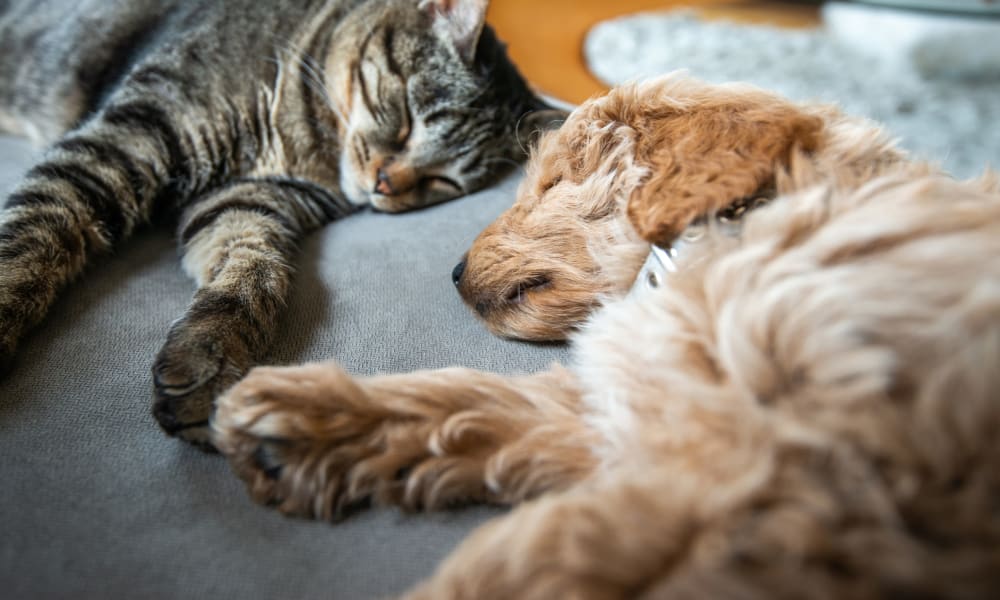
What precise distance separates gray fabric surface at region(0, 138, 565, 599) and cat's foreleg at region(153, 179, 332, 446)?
0.05 meters

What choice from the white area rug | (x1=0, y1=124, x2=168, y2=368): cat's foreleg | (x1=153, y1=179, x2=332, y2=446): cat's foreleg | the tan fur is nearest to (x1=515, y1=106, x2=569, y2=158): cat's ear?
the tan fur

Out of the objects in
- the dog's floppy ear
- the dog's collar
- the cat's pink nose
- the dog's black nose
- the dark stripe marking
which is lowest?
the cat's pink nose

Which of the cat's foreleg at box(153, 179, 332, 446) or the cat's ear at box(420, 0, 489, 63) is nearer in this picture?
the cat's foreleg at box(153, 179, 332, 446)

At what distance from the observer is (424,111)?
1.79m

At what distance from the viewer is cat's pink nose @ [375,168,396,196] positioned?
1.69 m

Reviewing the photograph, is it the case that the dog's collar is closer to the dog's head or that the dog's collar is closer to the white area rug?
the dog's head

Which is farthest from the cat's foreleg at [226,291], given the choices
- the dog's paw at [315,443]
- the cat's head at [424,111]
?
the cat's head at [424,111]

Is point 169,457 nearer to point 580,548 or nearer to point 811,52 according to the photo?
point 580,548

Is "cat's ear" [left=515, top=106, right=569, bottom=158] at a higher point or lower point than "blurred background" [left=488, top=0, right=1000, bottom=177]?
higher

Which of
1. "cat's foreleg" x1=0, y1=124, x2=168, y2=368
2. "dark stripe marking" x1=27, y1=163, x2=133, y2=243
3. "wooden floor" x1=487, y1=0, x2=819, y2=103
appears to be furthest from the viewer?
"wooden floor" x1=487, y1=0, x2=819, y2=103

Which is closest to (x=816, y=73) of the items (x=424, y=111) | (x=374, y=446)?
(x=424, y=111)

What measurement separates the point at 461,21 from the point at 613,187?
0.94 m

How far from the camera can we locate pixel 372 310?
4.15 ft

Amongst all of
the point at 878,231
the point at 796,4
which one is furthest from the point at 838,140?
the point at 796,4
